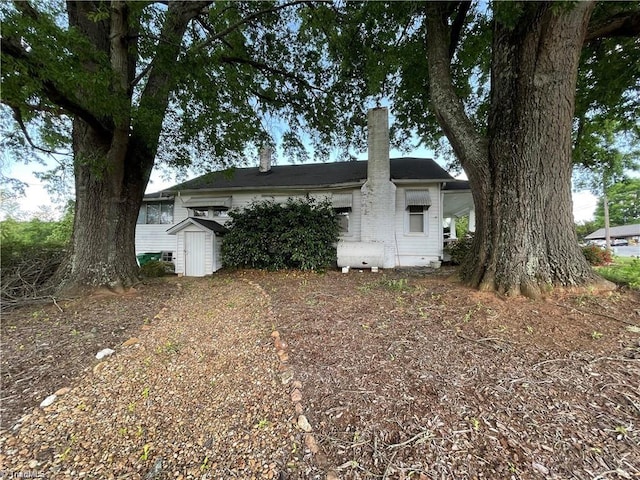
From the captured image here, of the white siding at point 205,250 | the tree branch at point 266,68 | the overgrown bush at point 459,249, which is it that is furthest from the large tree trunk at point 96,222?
the overgrown bush at point 459,249

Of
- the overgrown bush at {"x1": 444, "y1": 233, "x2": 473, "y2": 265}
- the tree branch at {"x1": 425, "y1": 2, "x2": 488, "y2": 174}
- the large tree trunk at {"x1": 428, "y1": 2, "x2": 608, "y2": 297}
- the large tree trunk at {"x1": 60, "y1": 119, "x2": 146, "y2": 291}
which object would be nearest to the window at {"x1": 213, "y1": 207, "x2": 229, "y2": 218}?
the large tree trunk at {"x1": 60, "y1": 119, "x2": 146, "y2": 291}

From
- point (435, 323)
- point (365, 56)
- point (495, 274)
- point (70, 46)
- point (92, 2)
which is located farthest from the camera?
point (365, 56)

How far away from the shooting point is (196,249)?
9.02 metres

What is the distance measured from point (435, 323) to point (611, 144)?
40.0 ft

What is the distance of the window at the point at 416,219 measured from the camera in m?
9.87

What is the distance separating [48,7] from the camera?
4.64 metres

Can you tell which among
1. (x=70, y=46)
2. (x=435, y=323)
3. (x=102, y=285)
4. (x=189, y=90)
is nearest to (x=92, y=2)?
(x=189, y=90)

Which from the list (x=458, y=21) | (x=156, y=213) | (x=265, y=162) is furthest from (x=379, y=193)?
(x=156, y=213)

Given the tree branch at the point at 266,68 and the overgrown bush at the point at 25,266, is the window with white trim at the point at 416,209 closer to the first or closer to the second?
the tree branch at the point at 266,68

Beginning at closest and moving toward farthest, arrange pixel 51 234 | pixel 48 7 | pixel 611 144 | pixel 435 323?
pixel 435 323 → pixel 48 7 → pixel 51 234 → pixel 611 144

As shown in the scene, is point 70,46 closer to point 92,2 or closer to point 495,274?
point 92,2

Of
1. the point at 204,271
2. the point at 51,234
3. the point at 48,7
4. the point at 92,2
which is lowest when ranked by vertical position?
the point at 204,271

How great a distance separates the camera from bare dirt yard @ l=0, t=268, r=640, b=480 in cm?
147

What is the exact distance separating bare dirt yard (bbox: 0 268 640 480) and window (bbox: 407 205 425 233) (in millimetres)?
6487
